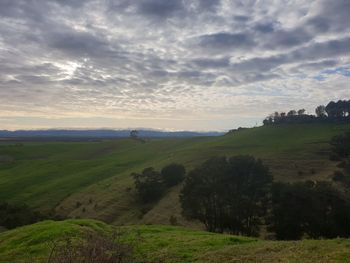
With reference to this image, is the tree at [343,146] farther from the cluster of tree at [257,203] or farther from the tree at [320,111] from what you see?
the tree at [320,111]

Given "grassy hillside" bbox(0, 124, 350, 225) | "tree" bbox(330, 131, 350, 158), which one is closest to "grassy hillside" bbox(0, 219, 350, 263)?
"grassy hillside" bbox(0, 124, 350, 225)

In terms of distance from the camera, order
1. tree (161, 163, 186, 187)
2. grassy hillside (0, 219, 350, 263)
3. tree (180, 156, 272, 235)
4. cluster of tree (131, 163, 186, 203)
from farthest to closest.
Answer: tree (161, 163, 186, 187)
cluster of tree (131, 163, 186, 203)
tree (180, 156, 272, 235)
grassy hillside (0, 219, 350, 263)

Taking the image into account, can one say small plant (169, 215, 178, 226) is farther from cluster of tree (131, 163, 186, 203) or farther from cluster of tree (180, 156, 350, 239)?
cluster of tree (131, 163, 186, 203)

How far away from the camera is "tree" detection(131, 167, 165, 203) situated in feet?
225

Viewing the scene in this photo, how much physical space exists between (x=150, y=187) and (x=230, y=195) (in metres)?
24.7

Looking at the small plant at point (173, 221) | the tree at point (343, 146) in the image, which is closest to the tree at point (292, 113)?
the tree at point (343, 146)

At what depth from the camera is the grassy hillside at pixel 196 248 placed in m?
16.5

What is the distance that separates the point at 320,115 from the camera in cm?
14700

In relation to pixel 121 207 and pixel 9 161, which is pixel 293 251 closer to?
pixel 121 207

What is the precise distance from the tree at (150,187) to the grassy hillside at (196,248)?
124 ft

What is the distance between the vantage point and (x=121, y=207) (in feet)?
219

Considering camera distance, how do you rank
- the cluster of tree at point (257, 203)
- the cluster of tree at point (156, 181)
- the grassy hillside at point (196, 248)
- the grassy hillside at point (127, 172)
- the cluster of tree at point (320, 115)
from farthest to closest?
the cluster of tree at point (320, 115)
the cluster of tree at point (156, 181)
the grassy hillside at point (127, 172)
the cluster of tree at point (257, 203)
the grassy hillside at point (196, 248)

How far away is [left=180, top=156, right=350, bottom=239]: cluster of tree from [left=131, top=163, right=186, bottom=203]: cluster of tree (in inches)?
770

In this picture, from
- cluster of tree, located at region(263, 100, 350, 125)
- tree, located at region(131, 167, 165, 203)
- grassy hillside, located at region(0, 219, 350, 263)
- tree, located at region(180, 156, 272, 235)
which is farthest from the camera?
cluster of tree, located at region(263, 100, 350, 125)
